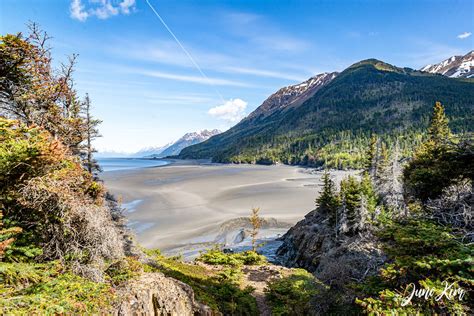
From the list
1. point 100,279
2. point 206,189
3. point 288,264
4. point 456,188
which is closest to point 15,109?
point 100,279

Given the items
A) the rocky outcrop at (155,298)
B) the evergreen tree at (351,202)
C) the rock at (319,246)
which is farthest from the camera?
the evergreen tree at (351,202)

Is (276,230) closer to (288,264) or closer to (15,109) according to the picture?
(288,264)

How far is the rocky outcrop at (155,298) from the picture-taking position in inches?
270

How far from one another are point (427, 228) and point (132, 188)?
63389 millimetres

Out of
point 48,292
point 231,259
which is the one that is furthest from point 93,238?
point 231,259

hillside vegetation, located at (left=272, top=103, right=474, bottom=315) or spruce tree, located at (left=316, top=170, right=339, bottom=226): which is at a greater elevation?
hillside vegetation, located at (left=272, top=103, right=474, bottom=315)

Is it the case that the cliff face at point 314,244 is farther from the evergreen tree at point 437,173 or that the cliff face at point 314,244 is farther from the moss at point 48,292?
the moss at point 48,292

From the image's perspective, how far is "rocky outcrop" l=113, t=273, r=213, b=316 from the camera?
270 inches

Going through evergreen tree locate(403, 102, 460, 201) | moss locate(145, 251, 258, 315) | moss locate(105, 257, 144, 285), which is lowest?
moss locate(145, 251, 258, 315)

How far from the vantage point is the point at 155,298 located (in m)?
7.64

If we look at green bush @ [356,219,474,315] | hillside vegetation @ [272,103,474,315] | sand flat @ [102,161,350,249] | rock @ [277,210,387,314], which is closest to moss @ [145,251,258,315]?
hillside vegetation @ [272,103,474,315]

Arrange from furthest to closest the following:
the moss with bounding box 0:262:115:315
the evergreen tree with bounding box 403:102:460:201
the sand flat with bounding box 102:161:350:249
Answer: the sand flat with bounding box 102:161:350:249, the evergreen tree with bounding box 403:102:460:201, the moss with bounding box 0:262:115:315

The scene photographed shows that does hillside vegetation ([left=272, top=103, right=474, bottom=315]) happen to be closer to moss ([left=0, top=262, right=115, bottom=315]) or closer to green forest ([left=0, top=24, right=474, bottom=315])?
green forest ([left=0, top=24, right=474, bottom=315])

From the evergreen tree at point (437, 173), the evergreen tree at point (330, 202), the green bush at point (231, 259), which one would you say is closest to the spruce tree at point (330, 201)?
the evergreen tree at point (330, 202)
